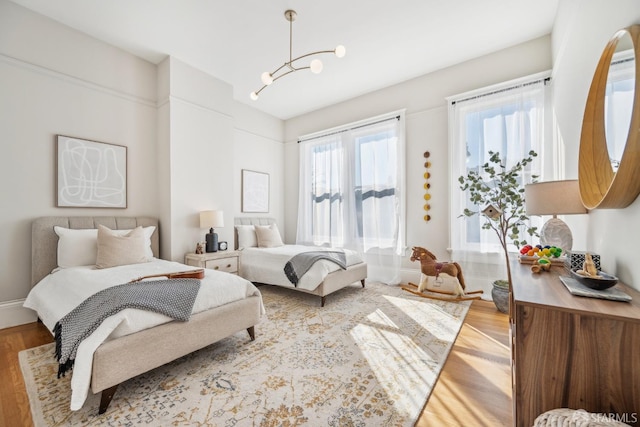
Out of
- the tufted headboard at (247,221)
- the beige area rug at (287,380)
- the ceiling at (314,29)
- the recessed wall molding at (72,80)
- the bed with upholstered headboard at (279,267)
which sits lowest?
the beige area rug at (287,380)

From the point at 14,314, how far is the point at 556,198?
4.86 metres

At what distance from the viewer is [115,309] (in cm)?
159

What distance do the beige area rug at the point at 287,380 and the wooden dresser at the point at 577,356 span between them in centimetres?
75

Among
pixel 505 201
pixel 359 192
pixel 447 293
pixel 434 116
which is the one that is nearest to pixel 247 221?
pixel 359 192

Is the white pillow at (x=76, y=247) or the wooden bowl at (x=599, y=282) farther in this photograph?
the white pillow at (x=76, y=247)

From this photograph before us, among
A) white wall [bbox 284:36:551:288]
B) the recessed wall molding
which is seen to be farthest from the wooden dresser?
the recessed wall molding

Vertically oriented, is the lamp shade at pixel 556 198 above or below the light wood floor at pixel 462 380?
above

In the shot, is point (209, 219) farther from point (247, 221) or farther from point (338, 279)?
point (338, 279)

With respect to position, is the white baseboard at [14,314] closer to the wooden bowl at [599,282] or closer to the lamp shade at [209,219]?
the lamp shade at [209,219]

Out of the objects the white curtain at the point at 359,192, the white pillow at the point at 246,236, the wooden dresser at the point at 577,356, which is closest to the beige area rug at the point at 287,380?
the wooden dresser at the point at 577,356

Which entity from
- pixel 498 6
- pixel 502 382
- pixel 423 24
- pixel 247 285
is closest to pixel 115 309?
pixel 247 285

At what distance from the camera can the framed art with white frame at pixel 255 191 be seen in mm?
4934

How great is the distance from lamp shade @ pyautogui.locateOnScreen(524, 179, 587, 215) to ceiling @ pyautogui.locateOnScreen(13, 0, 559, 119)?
82.5 inches

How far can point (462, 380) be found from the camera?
1.84 m
